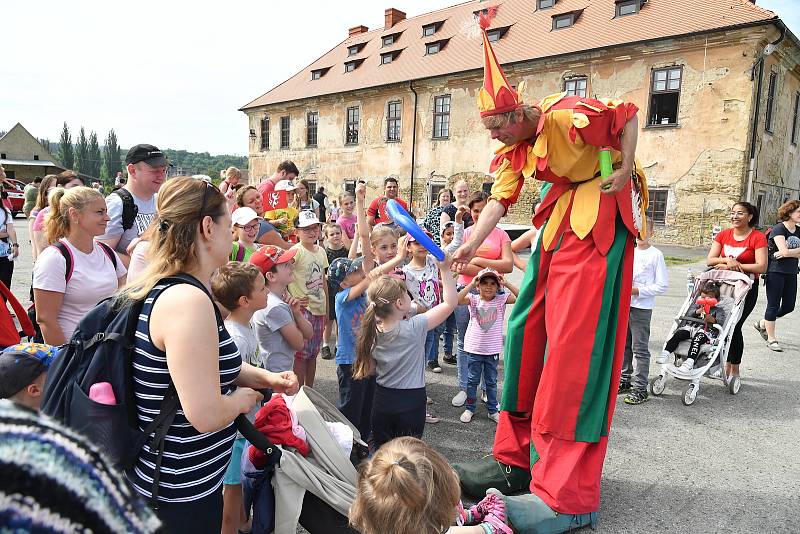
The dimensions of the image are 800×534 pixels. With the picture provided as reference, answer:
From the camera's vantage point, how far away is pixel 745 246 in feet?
18.1

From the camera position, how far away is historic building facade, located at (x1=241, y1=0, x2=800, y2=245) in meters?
16.6

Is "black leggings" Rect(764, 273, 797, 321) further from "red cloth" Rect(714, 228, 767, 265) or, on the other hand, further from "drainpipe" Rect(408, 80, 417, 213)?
"drainpipe" Rect(408, 80, 417, 213)

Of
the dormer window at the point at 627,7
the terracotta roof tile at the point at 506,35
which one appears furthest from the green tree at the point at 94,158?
the dormer window at the point at 627,7

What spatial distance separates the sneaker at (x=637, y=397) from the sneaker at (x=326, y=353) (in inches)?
118

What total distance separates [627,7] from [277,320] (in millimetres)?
20492

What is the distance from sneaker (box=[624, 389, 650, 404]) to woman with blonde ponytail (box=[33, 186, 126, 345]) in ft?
13.6

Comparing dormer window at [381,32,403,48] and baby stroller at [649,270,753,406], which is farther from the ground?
dormer window at [381,32,403,48]

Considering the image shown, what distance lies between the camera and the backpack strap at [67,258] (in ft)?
10.2

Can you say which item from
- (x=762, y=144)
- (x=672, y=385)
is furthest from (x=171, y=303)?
(x=762, y=144)

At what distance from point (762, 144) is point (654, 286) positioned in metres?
16.1

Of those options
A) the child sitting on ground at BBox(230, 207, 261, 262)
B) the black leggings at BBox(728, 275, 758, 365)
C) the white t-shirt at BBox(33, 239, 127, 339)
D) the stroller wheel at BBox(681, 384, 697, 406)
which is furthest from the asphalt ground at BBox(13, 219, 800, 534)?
the white t-shirt at BBox(33, 239, 127, 339)

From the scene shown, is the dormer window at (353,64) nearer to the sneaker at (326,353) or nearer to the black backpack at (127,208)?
the sneaker at (326,353)

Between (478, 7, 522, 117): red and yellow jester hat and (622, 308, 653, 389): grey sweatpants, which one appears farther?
(622, 308, 653, 389): grey sweatpants

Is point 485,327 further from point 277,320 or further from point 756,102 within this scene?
point 756,102
